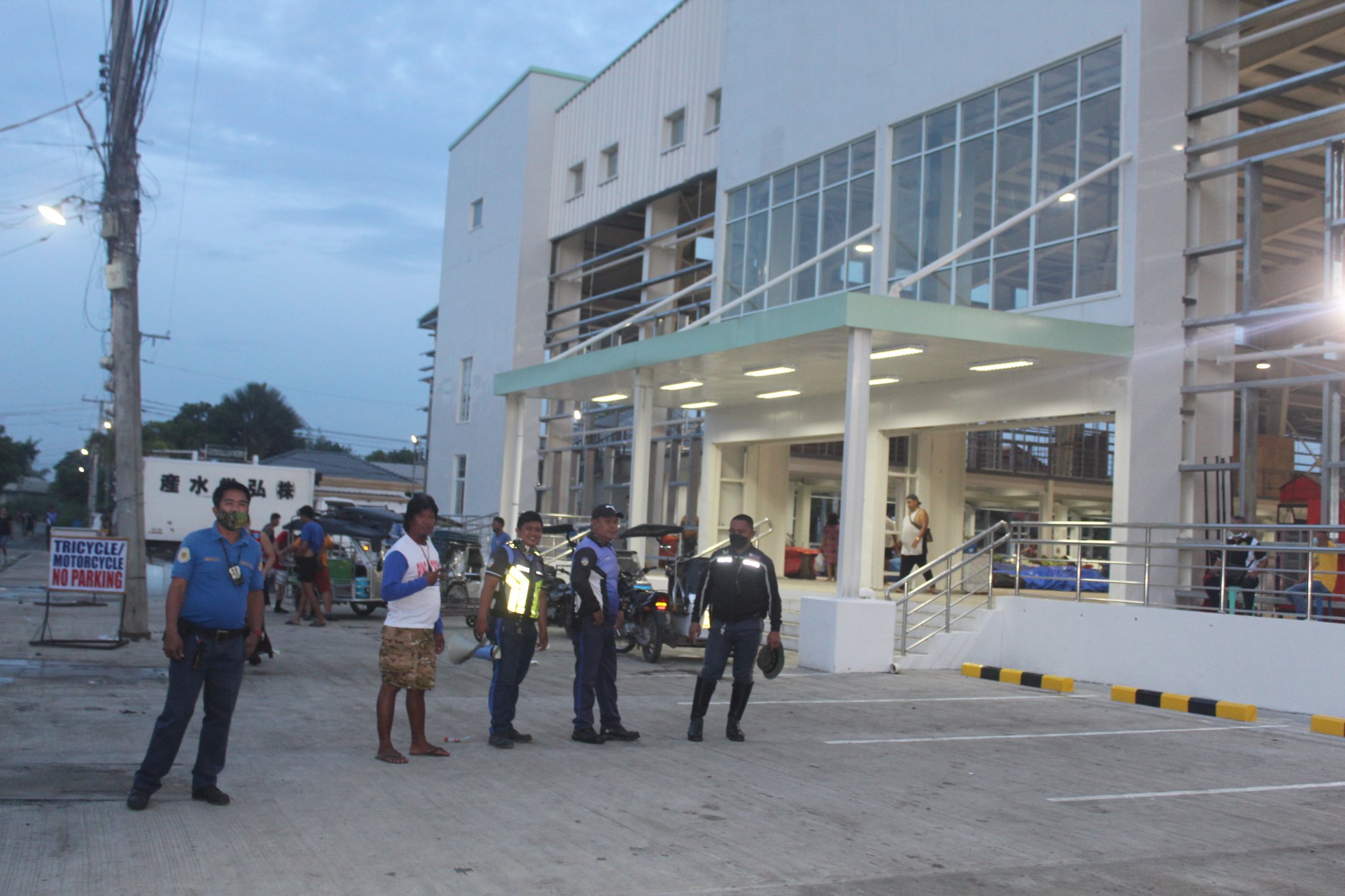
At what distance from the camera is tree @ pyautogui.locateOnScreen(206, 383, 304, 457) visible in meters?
102

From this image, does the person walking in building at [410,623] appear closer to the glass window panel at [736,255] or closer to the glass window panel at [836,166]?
the glass window panel at [836,166]

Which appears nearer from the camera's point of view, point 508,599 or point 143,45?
point 508,599

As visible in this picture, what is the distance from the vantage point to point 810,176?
2230cm

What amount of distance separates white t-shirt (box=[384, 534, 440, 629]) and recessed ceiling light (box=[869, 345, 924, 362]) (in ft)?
30.4

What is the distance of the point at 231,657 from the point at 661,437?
21.7 m

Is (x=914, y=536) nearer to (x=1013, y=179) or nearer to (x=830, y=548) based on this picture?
(x=1013, y=179)

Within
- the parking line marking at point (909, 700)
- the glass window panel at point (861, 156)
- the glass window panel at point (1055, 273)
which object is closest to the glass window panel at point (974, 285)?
the glass window panel at point (1055, 273)

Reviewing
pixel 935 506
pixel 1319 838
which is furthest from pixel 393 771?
pixel 935 506

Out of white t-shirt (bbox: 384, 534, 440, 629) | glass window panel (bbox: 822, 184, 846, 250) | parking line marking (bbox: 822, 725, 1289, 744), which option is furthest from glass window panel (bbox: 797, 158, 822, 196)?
white t-shirt (bbox: 384, 534, 440, 629)

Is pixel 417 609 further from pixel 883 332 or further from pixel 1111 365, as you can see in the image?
pixel 1111 365

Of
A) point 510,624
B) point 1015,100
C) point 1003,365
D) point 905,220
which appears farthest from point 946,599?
point 510,624

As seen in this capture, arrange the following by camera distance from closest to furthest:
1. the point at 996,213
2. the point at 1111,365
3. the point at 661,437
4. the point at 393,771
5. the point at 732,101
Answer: the point at 393,771 < the point at 1111,365 < the point at 996,213 < the point at 732,101 < the point at 661,437

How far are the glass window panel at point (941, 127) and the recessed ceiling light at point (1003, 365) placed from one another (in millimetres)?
4057

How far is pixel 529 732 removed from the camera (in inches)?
378
